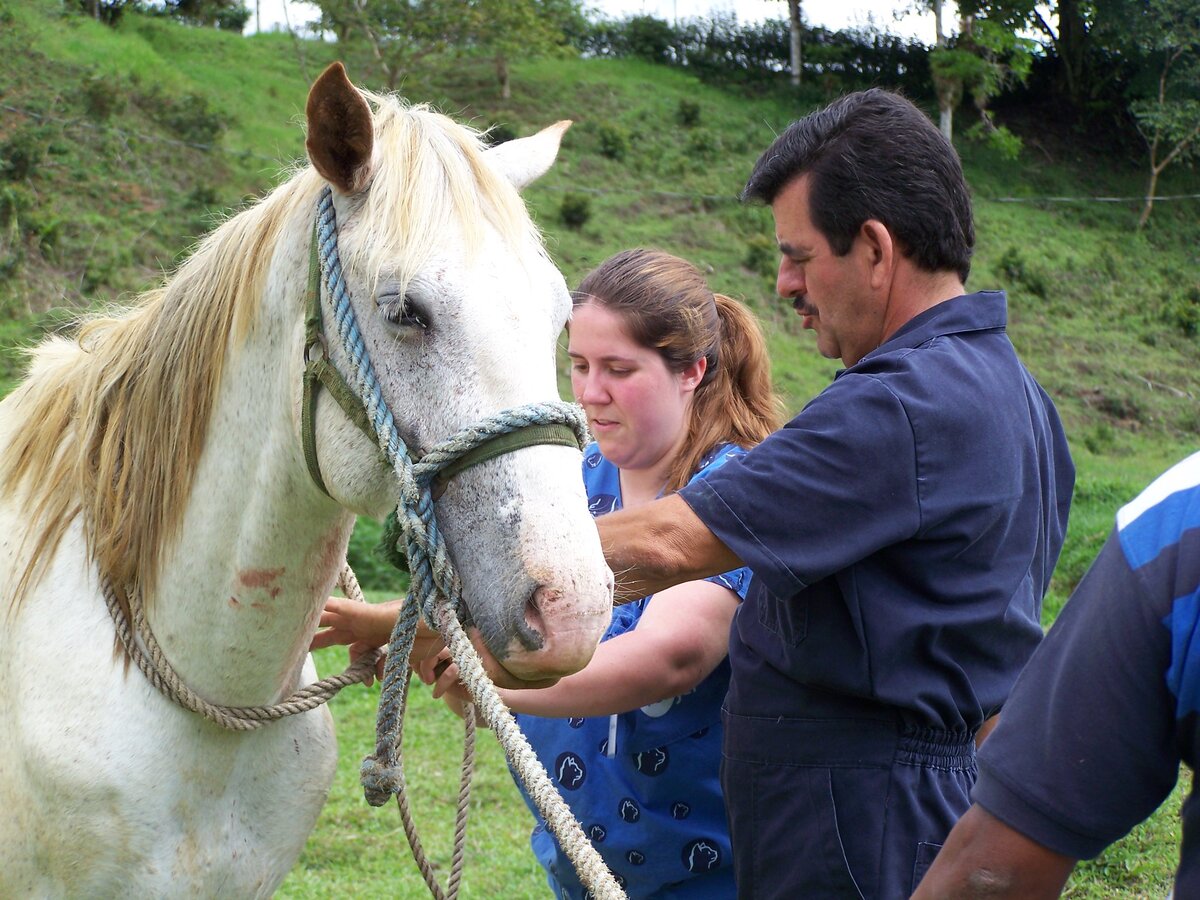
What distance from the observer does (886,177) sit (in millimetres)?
1917

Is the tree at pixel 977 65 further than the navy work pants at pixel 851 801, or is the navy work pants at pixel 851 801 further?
the tree at pixel 977 65

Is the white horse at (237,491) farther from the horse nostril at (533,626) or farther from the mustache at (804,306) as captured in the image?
the mustache at (804,306)

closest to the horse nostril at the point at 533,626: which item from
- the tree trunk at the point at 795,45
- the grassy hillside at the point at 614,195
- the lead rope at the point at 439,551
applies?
the lead rope at the point at 439,551

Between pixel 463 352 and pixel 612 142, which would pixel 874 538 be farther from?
pixel 612 142

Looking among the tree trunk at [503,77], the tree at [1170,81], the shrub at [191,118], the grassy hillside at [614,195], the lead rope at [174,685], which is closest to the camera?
the lead rope at [174,685]

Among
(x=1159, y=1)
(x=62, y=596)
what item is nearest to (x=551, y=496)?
(x=62, y=596)

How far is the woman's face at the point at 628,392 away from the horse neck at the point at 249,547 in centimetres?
63

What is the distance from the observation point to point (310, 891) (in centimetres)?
429

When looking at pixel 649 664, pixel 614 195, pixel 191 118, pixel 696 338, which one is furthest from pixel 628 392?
pixel 614 195

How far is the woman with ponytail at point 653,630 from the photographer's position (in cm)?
214

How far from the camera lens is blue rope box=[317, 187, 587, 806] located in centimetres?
161

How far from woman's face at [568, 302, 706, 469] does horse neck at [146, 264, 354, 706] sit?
63cm

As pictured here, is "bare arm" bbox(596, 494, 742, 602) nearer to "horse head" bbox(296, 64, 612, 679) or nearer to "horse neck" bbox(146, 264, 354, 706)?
"horse head" bbox(296, 64, 612, 679)

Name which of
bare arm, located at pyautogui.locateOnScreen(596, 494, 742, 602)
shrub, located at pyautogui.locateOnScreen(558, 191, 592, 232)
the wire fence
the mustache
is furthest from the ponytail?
shrub, located at pyautogui.locateOnScreen(558, 191, 592, 232)
